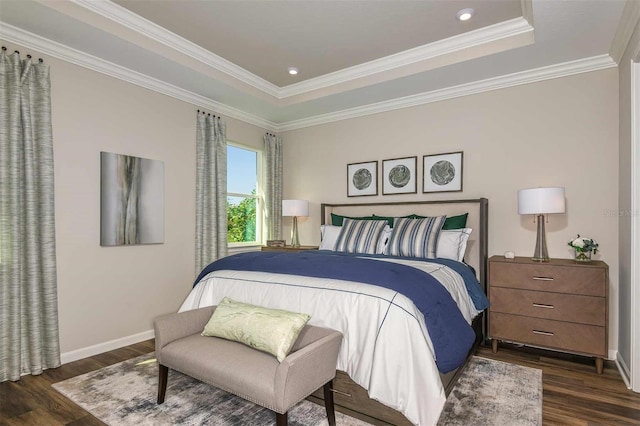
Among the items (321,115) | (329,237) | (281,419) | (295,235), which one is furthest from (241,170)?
(281,419)

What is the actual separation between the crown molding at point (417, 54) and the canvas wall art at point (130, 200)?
190cm

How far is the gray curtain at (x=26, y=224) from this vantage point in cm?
258

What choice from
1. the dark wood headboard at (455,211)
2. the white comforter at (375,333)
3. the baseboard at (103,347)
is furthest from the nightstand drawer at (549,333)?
the baseboard at (103,347)

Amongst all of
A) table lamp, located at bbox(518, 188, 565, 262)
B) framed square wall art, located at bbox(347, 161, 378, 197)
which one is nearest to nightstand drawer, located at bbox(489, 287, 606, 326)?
table lamp, located at bbox(518, 188, 565, 262)

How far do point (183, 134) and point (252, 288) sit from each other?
A: 7.60ft

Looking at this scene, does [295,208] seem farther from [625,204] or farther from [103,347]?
[625,204]

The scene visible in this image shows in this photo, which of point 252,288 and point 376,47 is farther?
point 376,47

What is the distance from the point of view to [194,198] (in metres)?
4.06

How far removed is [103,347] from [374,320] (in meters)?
2.68

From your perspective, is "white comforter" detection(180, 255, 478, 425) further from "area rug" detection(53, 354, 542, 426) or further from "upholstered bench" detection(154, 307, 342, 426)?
"area rug" detection(53, 354, 542, 426)

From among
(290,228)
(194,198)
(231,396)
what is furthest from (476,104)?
(231,396)

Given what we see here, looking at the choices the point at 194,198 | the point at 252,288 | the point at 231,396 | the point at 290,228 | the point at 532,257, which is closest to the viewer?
the point at 231,396

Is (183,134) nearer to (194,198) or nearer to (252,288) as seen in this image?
(194,198)

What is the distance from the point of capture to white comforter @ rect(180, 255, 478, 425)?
1.76 meters
